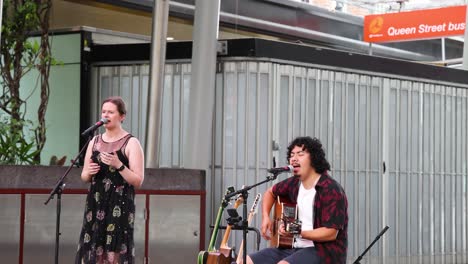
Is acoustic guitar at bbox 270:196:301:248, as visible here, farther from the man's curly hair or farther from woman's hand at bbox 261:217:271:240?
the man's curly hair

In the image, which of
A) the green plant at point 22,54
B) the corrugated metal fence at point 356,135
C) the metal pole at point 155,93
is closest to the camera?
the metal pole at point 155,93

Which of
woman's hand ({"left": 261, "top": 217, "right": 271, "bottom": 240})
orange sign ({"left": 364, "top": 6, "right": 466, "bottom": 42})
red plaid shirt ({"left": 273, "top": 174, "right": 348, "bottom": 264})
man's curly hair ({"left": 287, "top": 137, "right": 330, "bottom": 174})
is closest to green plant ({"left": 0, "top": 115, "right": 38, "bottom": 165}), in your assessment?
woman's hand ({"left": 261, "top": 217, "right": 271, "bottom": 240})

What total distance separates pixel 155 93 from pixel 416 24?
11276 millimetres

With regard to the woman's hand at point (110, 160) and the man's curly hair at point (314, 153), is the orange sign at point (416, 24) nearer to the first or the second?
the man's curly hair at point (314, 153)

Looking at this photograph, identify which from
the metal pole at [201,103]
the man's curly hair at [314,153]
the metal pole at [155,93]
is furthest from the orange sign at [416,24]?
the man's curly hair at [314,153]

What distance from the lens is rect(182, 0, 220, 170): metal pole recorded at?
14234mm

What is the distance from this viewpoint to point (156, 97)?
14.4m

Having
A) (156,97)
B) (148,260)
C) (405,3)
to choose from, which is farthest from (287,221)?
(405,3)

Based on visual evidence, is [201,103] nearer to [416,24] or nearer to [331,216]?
[331,216]

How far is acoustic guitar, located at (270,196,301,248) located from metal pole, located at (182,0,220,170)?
5156 millimetres

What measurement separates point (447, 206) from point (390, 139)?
5.66 feet

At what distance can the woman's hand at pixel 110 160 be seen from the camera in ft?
28.3

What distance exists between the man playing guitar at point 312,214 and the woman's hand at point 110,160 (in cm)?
128

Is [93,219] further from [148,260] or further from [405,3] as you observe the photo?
[405,3]
